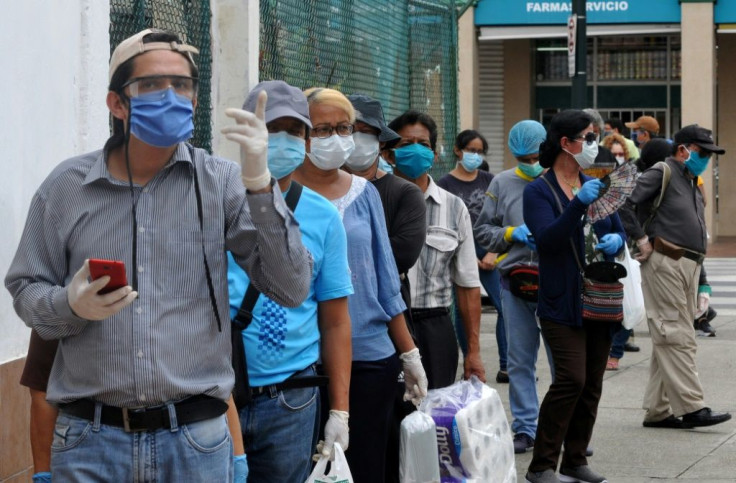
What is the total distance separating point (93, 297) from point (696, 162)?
611cm

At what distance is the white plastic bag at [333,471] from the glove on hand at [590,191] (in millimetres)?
2474

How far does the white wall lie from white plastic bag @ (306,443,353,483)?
1571 millimetres

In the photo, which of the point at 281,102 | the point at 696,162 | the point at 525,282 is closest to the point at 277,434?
the point at 281,102

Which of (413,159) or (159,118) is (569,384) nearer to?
(413,159)

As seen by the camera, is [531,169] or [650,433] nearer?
[531,169]

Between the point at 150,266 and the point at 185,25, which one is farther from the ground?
the point at 185,25

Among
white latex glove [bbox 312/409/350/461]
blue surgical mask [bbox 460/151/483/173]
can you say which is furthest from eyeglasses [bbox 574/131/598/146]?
blue surgical mask [bbox 460/151/483/173]

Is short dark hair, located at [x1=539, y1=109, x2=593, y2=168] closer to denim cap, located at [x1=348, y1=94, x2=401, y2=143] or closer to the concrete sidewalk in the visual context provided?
denim cap, located at [x1=348, y1=94, x2=401, y2=143]

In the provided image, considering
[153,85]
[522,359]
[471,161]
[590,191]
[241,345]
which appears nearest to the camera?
[153,85]

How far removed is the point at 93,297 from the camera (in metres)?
2.88

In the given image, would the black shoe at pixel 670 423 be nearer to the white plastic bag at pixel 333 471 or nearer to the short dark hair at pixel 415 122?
the short dark hair at pixel 415 122

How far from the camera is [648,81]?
27.0 meters

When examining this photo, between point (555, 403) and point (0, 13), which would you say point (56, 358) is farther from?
point (555, 403)

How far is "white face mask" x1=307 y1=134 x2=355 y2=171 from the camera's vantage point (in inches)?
191
